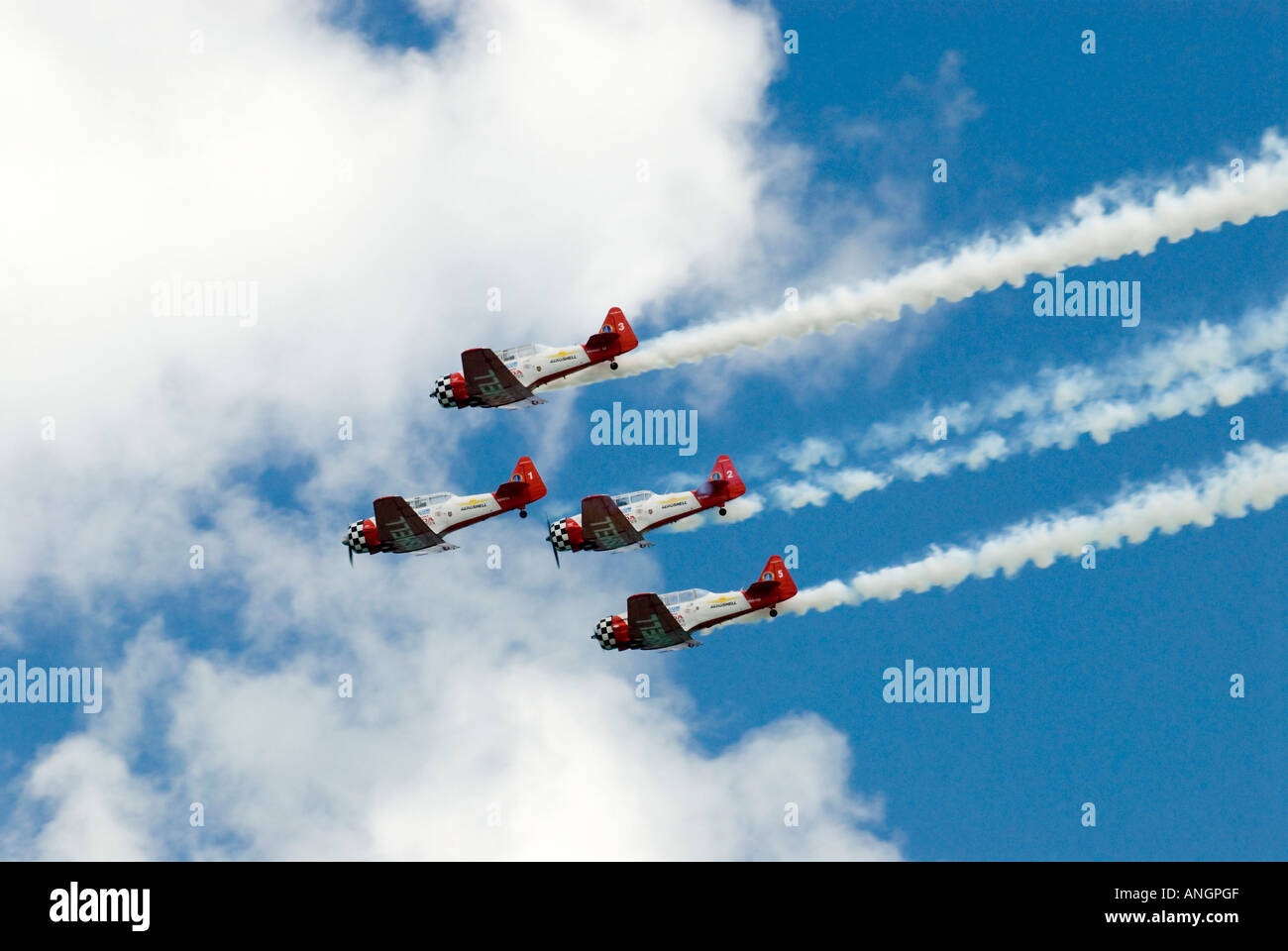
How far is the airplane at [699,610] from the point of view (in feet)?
257

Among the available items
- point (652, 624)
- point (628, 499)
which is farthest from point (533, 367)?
point (652, 624)

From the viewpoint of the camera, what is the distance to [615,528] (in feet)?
259

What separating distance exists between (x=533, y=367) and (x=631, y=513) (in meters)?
5.57

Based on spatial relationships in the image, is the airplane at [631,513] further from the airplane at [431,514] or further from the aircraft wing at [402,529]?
the aircraft wing at [402,529]

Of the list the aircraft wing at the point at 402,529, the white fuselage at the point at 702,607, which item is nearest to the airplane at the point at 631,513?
the white fuselage at the point at 702,607

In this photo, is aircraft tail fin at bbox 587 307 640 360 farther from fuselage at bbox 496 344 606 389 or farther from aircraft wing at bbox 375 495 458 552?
aircraft wing at bbox 375 495 458 552

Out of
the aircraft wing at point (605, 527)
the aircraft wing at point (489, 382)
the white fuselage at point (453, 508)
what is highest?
the aircraft wing at point (489, 382)

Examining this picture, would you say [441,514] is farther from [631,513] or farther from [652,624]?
[652,624]

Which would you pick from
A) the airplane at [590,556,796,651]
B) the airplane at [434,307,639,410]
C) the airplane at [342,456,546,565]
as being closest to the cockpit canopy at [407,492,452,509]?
the airplane at [342,456,546,565]

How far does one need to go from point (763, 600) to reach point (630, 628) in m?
4.24

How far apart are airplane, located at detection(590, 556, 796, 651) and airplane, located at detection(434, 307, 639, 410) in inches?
301

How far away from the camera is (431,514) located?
81.1 meters
